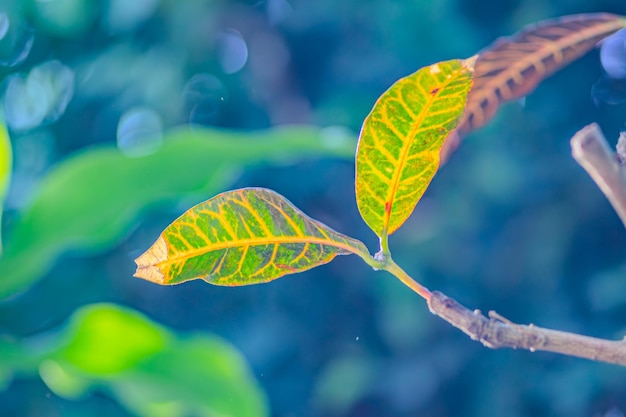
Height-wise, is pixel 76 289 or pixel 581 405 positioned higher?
pixel 581 405

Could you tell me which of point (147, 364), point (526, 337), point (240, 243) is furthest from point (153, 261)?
point (147, 364)

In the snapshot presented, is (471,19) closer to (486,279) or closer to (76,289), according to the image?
(486,279)

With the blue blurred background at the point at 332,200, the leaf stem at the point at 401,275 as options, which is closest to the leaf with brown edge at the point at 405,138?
the leaf stem at the point at 401,275

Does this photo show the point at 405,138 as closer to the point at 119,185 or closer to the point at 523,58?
the point at 523,58

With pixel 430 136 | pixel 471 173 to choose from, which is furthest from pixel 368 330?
pixel 430 136

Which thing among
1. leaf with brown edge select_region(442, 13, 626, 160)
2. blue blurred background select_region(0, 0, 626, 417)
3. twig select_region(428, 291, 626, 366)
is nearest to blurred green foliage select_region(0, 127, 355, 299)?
blue blurred background select_region(0, 0, 626, 417)

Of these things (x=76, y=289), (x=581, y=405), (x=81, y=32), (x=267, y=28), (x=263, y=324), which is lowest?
(x=76, y=289)
